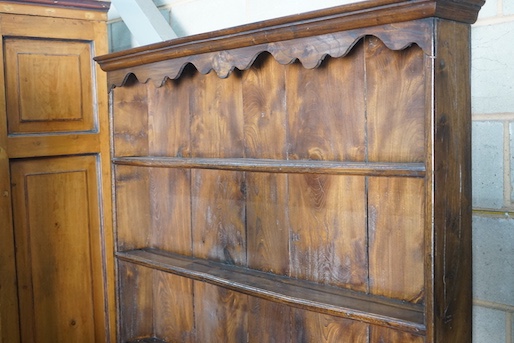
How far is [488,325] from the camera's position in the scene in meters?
1.73

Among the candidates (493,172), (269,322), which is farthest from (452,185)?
(269,322)

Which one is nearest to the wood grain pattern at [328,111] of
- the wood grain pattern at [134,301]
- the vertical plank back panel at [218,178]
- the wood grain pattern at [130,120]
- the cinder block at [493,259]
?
the vertical plank back panel at [218,178]

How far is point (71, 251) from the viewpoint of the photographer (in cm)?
274

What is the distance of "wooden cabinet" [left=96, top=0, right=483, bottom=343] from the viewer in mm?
1521

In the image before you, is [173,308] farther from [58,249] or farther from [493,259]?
[493,259]

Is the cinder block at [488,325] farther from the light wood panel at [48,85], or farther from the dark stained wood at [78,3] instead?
the dark stained wood at [78,3]

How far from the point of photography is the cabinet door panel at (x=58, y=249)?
8.59ft

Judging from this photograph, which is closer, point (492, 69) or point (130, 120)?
point (492, 69)

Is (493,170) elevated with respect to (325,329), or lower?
elevated

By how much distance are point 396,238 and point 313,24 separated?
2.02 ft

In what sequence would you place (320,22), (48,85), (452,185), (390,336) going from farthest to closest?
(48,85), (390,336), (320,22), (452,185)

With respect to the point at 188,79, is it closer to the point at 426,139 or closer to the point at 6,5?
the point at 6,5

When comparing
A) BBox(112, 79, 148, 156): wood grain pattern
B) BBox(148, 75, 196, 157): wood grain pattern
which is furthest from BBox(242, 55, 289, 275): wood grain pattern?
BBox(112, 79, 148, 156): wood grain pattern

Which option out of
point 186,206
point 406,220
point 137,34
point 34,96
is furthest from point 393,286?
point 34,96
